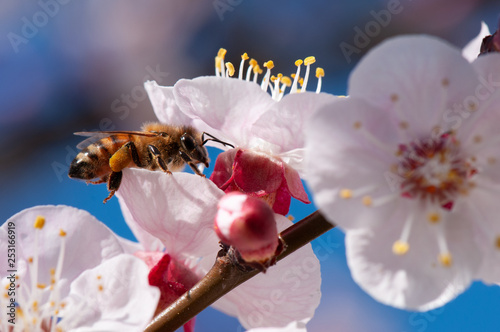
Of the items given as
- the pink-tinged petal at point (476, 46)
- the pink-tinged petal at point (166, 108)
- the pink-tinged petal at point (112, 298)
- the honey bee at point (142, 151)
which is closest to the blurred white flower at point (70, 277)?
the pink-tinged petal at point (112, 298)

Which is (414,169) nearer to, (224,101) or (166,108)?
(224,101)

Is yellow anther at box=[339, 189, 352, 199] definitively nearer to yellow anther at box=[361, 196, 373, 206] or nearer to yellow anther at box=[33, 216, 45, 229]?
yellow anther at box=[361, 196, 373, 206]

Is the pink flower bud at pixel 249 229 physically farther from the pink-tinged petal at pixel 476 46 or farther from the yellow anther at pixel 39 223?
the pink-tinged petal at pixel 476 46

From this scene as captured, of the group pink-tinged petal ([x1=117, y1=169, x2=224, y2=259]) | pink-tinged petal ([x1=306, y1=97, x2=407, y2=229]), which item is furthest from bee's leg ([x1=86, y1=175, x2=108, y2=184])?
pink-tinged petal ([x1=306, y1=97, x2=407, y2=229])

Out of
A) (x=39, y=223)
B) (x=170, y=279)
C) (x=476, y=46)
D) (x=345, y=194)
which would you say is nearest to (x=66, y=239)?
(x=39, y=223)

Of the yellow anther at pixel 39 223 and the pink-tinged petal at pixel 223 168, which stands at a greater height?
the yellow anther at pixel 39 223
